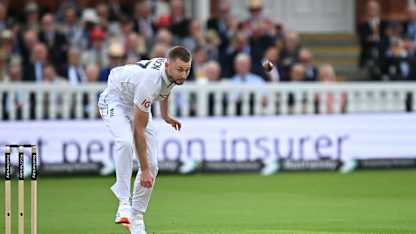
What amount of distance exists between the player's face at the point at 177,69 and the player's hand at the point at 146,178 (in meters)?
0.97

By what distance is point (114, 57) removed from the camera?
829 inches

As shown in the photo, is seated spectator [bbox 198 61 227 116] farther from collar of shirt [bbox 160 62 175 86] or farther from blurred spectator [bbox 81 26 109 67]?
collar of shirt [bbox 160 62 175 86]

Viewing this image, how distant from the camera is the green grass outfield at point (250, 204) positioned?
13953 millimetres

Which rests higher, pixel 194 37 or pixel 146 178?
pixel 194 37

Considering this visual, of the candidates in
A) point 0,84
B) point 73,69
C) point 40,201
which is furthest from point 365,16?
point 40,201

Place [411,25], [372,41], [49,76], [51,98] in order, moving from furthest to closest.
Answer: [411,25] → [372,41] → [49,76] → [51,98]

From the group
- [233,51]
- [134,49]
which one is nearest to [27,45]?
[134,49]

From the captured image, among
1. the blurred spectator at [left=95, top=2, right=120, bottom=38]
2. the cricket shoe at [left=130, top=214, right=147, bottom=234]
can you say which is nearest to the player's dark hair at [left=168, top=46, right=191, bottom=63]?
the cricket shoe at [left=130, top=214, right=147, bottom=234]

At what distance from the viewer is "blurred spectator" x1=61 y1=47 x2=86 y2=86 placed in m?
21.3

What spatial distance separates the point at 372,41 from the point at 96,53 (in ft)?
19.0

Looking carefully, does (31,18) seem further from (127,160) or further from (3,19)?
(127,160)

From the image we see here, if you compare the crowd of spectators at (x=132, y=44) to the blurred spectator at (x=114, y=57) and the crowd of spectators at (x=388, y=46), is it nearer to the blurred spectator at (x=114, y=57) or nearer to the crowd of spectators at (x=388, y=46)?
the blurred spectator at (x=114, y=57)

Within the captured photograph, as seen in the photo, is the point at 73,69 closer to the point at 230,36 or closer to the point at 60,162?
the point at 60,162

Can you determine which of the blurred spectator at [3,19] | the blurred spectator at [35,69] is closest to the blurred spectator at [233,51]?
the blurred spectator at [35,69]
